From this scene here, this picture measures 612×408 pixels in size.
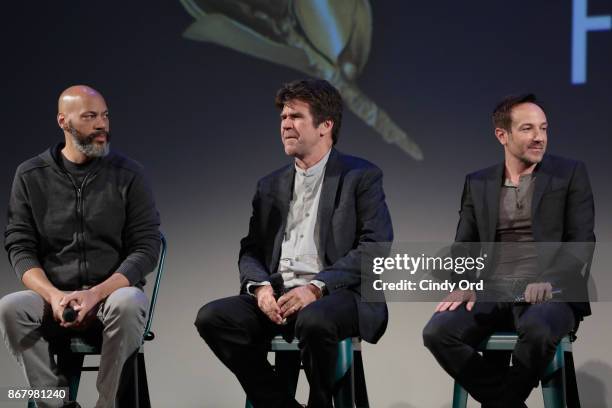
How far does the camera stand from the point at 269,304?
119 inches

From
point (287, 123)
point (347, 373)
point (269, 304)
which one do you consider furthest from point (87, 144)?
point (347, 373)

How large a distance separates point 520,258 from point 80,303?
158 centimetres

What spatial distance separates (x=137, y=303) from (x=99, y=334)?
8.1 inches

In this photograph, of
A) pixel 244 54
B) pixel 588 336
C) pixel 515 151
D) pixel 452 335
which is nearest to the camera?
pixel 452 335

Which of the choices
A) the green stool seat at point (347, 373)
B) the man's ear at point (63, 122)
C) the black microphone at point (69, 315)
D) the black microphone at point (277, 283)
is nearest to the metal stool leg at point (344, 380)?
the green stool seat at point (347, 373)

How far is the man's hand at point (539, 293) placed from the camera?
3027 millimetres

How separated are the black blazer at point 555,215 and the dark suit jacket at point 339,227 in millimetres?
358

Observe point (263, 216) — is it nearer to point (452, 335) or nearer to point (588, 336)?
point (452, 335)

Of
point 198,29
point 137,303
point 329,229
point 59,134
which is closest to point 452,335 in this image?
point 329,229

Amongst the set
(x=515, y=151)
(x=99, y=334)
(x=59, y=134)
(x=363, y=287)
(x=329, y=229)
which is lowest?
(x=99, y=334)

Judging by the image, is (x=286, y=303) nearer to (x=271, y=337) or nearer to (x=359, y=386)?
(x=271, y=337)

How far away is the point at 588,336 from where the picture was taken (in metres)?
3.96

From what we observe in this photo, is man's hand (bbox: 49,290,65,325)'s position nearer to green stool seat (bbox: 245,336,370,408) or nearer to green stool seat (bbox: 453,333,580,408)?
green stool seat (bbox: 245,336,370,408)

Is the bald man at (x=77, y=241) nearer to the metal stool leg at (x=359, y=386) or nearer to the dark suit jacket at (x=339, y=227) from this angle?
the dark suit jacket at (x=339, y=227)
